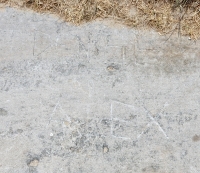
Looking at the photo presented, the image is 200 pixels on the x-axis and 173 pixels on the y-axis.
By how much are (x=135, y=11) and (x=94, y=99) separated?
87 centimetres

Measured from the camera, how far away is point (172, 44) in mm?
3229

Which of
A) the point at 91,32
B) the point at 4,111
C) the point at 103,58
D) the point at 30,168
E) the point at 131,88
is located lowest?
the point at 30,168

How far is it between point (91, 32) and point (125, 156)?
113 cm

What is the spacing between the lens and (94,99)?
312 centimetres

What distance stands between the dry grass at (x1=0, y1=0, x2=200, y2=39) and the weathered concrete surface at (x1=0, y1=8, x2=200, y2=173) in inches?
3.2

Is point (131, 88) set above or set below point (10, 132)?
above

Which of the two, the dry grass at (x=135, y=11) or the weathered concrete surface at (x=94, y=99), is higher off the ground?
the dry grass at (x=135, y=11)

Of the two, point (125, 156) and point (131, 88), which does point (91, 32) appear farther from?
point (125, 156)

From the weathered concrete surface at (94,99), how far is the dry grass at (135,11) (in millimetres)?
81

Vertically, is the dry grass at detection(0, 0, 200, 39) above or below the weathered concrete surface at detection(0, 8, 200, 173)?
above

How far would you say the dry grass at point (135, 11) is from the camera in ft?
10.3

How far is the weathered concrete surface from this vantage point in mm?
3045

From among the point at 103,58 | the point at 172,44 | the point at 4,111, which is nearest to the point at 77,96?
the point at 103,58

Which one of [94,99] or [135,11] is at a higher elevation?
[135,11]
